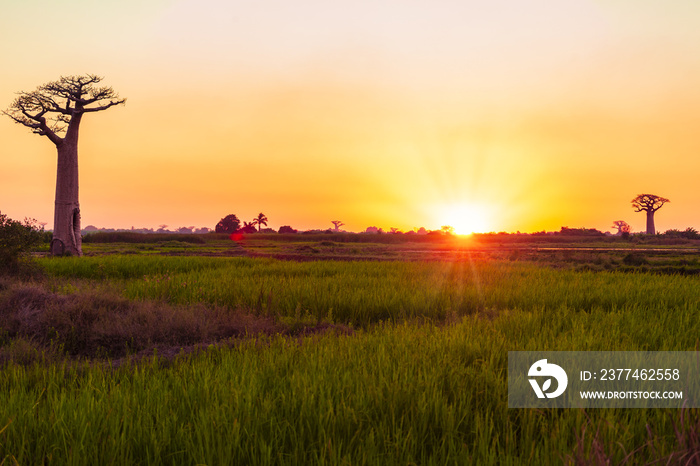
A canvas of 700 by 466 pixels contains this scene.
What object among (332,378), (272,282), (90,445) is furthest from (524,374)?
(272,282)

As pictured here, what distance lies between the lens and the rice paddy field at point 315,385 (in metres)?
2.42

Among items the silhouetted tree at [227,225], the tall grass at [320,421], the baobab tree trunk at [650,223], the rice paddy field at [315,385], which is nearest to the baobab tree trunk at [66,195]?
the rice paddy field at [315,385]

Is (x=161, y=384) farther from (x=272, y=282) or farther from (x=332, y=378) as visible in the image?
(x=272, y=282)

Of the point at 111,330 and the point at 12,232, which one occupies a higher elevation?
the point at 12,232

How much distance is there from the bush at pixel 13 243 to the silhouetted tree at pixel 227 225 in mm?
70580

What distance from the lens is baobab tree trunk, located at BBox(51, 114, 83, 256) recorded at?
872 inches

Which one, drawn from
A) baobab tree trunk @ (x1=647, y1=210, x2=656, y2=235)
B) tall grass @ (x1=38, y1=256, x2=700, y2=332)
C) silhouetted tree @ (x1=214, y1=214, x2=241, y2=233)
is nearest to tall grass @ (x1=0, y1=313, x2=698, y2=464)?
tall grass @ (x1=38, y1=256, x2=700, y2=332)

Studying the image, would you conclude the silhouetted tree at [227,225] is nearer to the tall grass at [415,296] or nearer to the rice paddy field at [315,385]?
the tall grass at [415,296]

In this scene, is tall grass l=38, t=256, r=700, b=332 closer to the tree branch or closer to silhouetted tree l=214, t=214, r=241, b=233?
the tree branch

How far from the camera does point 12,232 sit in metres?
13.3

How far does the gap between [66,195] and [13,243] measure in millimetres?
10446

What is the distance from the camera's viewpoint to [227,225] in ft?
274

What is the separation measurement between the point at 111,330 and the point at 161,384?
3653mm

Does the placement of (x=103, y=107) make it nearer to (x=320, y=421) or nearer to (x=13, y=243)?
(x=13, y=243)
